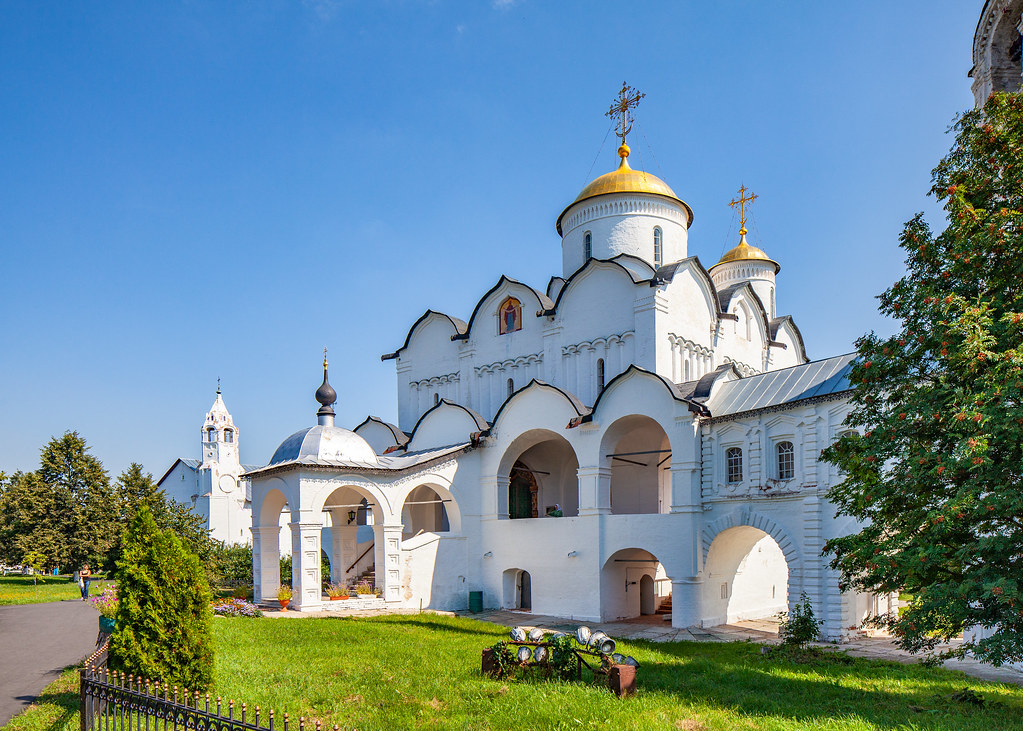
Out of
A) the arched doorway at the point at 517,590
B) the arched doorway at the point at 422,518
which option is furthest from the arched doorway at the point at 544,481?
the arched doorway at the point at 422,518

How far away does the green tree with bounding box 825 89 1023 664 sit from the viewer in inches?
271

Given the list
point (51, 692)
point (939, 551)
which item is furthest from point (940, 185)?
point (51, 692)

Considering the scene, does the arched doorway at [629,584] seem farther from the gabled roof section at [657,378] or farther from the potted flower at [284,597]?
the potted flower at [284,597]

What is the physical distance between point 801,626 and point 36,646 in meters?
13.7

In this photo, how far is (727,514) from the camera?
51.9ft

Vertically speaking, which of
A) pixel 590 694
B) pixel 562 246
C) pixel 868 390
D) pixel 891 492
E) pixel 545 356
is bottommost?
pixel 590 694

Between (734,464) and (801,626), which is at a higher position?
(734,464)

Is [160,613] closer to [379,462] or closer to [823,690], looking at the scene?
[823,690]

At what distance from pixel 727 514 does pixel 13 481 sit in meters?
31.5

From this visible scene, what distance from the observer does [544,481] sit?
22.1 m

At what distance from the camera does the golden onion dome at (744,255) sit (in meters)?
26.5

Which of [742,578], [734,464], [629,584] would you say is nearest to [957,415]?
[734,464]

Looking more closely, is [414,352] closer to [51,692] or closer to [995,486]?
[51,692]

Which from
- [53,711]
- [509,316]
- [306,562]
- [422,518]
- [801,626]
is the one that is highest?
[509,316]
